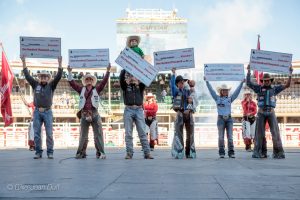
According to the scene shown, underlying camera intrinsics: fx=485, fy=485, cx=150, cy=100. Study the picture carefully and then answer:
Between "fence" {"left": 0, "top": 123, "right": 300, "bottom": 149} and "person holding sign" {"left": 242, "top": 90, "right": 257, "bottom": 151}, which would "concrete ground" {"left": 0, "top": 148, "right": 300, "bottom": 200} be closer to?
"person holding sign" {"left": 242, "top": 90, "right": 257, "bottom": 151}

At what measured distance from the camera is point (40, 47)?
31.2 ft

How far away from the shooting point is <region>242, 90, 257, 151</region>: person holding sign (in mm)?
13141

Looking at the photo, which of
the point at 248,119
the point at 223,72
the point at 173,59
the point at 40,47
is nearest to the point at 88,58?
the point at 40,47

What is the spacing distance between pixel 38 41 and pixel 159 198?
6416 millimetres

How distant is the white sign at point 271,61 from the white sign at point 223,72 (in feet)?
1.65

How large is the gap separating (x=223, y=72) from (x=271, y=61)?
1.03 m

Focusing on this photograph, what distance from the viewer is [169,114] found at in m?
45.5

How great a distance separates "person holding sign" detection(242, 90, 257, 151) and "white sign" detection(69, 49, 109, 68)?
16.8 feet

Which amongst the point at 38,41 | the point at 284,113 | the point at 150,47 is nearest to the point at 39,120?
the point at 38,41

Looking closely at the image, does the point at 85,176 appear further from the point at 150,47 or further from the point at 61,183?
the point at 150,47

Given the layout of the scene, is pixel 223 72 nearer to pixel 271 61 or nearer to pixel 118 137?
pixel 271 61

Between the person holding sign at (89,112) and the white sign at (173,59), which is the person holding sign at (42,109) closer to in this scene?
the person holding sign at (89,112)

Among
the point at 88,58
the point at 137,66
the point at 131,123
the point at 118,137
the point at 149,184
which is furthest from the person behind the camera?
the point at 118,137

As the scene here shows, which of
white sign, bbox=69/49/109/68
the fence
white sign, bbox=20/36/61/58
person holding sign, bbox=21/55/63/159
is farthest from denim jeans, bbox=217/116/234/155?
the fence
